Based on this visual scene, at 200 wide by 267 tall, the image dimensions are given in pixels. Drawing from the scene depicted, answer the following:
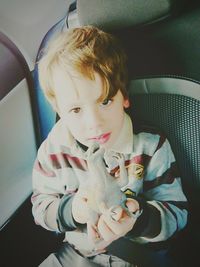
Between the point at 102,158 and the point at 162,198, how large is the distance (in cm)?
12

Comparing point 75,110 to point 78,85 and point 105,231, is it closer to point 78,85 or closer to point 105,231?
point 78,85

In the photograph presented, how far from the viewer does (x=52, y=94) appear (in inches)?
27.5

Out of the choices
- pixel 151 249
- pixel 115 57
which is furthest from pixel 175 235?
pixel 115 57

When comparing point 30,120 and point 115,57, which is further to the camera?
point 30,120

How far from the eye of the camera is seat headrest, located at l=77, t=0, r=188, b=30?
25.5 inches

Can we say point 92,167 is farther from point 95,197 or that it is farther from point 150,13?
point 150,13

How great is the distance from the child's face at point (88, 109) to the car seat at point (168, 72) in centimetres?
4

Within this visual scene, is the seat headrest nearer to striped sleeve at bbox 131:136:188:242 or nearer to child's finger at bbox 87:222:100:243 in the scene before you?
striped sleeve at bbox 131:136:188:242

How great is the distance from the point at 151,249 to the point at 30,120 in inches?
13.0

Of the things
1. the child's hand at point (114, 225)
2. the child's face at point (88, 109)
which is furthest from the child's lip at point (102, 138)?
the child's hand at point (114, 225)

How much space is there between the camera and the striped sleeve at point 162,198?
676 mm

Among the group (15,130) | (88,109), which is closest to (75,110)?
(88,109)

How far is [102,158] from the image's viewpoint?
2.19 feet

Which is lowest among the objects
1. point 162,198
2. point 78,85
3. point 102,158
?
point 162,198
